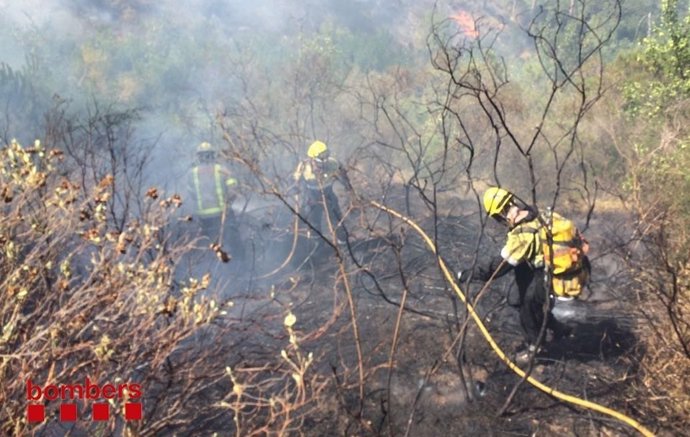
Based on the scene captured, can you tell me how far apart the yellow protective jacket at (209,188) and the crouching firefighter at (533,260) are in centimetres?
415

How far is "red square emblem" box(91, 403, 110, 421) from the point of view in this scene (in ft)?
10.0

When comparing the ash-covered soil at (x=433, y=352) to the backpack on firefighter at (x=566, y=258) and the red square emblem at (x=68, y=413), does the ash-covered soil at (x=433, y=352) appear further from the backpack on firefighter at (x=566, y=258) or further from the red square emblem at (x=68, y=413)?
the red square emblem at (x=68, y=413)

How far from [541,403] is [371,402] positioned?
4.90 ft

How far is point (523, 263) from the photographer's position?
464cm

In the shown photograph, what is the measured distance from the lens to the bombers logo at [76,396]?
8.55 ft

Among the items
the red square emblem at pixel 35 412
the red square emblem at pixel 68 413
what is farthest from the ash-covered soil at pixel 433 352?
the red square emblem at pixel 35 412

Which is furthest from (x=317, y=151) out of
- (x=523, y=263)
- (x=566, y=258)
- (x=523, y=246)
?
(x=566, y=258)

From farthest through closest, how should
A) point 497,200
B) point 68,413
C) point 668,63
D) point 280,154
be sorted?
point 280,154 < point 668,63 < point 497,200 < point 68,413

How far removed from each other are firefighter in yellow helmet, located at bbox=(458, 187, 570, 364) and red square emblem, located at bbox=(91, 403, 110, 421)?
10.1 feet

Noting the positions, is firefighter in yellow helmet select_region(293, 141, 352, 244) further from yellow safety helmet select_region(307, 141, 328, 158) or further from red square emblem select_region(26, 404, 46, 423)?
red square emblem select_region(26, 404, 46, 423)

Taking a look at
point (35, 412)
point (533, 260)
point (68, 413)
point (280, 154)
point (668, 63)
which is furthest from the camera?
point (280, 154)

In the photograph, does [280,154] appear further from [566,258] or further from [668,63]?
[566,258]

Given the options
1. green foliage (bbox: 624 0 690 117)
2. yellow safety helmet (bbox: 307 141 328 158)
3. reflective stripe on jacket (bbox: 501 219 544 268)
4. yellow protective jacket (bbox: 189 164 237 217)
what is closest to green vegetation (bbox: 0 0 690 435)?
green foliage (bbox: 624 0 690 117)

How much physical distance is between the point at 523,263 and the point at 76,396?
12.5 feet
